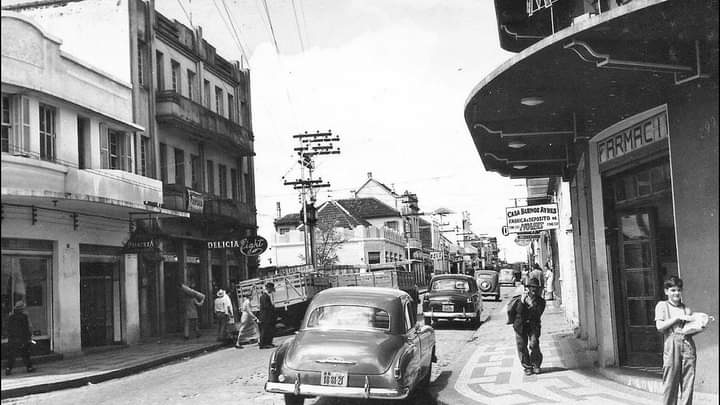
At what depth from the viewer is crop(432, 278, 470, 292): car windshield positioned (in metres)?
23.7

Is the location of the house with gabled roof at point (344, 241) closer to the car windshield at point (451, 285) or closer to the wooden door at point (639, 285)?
the car windshield at point (451, 285)

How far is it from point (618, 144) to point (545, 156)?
15.1ft

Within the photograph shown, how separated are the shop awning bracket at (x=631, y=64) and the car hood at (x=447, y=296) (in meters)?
15.1

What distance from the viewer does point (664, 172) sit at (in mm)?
10344

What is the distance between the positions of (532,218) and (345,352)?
9.18 meters

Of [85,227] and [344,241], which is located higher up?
[344,241]

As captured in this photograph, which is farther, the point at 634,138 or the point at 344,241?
the point at 344,241

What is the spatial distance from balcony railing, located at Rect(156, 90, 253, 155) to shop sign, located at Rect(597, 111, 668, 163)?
17162mm

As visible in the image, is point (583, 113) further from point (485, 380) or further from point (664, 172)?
point (485, 380)

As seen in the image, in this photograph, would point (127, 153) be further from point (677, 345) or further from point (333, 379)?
point (677, 345)

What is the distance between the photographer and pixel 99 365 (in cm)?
1614

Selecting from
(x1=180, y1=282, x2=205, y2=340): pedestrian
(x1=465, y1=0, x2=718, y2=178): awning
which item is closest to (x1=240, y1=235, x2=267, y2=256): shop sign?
(x1=180, y1=282, x2=205, y2=340): pedestrian

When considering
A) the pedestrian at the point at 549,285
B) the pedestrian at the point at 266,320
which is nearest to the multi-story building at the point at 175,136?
the pedestrian at the point at 266,320

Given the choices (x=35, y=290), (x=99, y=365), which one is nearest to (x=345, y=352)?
(x=99, y=365)
